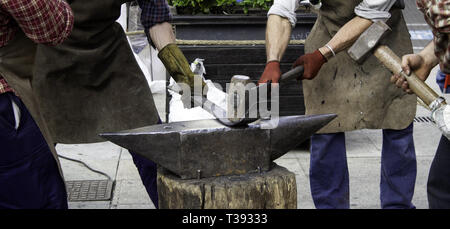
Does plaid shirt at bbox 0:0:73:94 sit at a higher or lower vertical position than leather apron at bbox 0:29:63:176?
higher

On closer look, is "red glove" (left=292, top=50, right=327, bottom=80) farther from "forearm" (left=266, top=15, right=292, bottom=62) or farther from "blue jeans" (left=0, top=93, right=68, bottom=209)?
"blue jeans" (left=0, top=93, right=68, bottom=209)

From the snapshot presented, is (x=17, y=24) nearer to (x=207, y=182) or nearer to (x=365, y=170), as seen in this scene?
(x=207, y=182)

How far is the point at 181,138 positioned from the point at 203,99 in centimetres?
43

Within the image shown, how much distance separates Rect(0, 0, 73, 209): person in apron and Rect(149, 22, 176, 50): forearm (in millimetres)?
891

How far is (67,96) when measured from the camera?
3170mm

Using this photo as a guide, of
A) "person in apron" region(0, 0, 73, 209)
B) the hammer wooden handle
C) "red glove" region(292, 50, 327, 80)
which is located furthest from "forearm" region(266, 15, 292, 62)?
"person in apron" region(0, 0, 73, 209)

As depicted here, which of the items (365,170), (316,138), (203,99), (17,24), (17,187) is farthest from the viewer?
(365,170)

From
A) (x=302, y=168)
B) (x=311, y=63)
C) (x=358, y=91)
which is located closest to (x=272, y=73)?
(x=311, y=63)

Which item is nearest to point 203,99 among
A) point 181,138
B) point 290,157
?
point 181,138

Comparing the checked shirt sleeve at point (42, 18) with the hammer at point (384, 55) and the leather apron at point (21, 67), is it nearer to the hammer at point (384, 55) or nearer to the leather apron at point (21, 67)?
the leather apron at point (21, 67)

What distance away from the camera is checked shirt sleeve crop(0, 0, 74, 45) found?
2082mm

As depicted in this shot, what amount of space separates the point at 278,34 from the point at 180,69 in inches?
20.8

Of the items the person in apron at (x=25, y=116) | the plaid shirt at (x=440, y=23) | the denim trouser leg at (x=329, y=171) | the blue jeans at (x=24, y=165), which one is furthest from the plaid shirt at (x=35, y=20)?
the denim trouser leg at (x=329, y=171)

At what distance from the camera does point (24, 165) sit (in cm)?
238
